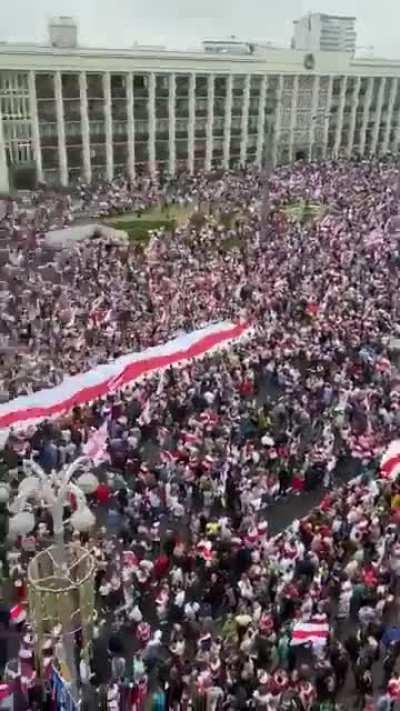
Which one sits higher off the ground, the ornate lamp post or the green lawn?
the ornate lamp post

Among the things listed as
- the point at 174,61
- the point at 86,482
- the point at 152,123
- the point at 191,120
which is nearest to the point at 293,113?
the point at 191,120

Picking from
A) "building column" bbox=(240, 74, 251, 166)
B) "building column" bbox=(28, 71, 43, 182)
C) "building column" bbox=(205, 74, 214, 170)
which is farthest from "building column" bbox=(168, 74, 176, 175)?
"building column" bbox=(28, 71, 43, 182)

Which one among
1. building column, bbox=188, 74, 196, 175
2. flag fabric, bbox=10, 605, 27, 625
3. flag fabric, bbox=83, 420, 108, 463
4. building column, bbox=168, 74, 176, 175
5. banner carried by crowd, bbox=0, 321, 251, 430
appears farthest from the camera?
building column, bbox=188, 74, 196, 175

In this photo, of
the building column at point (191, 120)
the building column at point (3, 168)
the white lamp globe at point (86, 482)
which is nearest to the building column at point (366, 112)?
the building column at point (191, 120)

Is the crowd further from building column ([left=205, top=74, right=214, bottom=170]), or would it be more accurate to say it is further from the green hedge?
building column ([left=205, top=74, right=214, bottom=170])

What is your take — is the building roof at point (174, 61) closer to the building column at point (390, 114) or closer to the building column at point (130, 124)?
the building column at point (130, 124)
